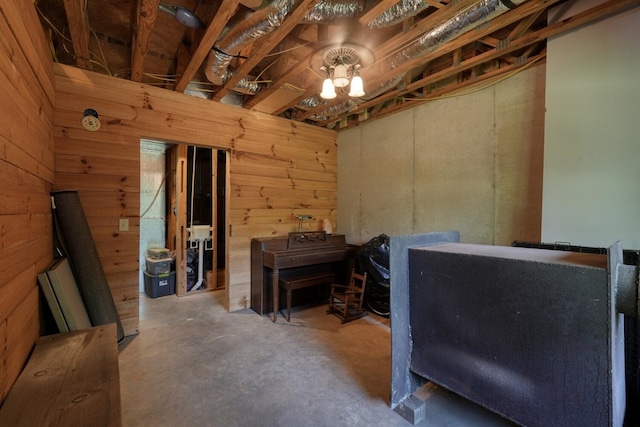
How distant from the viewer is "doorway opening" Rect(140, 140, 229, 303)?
13.6 feet

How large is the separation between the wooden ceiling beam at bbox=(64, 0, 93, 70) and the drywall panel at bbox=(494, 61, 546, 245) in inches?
132

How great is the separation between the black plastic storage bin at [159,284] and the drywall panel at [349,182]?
8.59 ft

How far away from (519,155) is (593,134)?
565mm

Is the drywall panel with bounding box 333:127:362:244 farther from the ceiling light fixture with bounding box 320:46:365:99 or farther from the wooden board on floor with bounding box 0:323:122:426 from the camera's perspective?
the wooden board on floor with bounding box 0:323:122:426

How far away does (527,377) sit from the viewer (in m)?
1.27

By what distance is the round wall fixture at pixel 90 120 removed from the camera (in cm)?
248

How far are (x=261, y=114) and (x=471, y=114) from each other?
2475 mm

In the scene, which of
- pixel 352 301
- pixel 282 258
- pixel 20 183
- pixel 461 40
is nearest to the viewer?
pixel 20 183

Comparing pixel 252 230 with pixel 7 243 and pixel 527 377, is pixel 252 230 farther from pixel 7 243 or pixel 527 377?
pixel 527 377

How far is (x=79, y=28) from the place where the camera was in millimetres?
1930

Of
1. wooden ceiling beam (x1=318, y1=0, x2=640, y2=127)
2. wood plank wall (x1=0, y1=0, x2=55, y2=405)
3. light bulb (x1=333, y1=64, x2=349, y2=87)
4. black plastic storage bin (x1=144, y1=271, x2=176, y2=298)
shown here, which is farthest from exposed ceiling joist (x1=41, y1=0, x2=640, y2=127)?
black plastic storage bin (x1=144, y1=271, x2=176, y2=298)

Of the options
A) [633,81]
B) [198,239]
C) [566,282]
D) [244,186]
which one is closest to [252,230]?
[244,186]

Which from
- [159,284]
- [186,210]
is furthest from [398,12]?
[159,284]

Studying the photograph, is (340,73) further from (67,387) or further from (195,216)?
(195,216)
